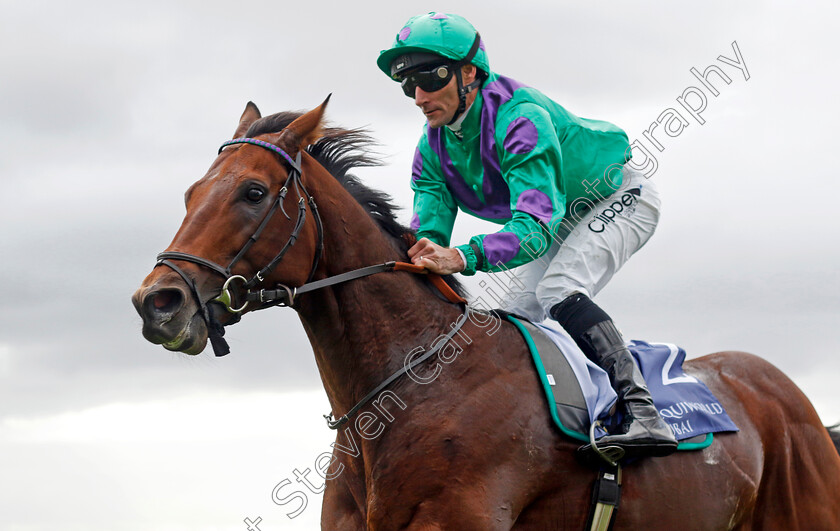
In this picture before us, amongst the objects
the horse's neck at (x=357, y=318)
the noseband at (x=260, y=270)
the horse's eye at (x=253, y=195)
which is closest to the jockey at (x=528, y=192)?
the horse's neck at (x=357, y=318)

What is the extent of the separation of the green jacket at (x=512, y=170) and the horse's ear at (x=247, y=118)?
1.16m

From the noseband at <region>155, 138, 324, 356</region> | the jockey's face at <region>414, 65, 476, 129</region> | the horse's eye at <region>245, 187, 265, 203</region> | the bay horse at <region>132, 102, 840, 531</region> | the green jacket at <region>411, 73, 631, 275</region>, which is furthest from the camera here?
the jockey's face at <region>414, 65, 476, 129</region>

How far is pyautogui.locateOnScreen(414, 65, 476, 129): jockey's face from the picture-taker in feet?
17.7

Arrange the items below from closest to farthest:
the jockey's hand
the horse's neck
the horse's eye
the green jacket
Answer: the horse's eye < the horse's neck < the jockey's hand < the green jacket

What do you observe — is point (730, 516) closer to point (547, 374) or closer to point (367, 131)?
point (547, 374)

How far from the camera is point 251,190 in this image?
4.44 meters

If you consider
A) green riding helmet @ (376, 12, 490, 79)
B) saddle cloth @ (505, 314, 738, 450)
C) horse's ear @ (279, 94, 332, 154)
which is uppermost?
green riding helmet @ (376, 12, 490, 79)

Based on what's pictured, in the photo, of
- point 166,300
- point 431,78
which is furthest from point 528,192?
point 166,300

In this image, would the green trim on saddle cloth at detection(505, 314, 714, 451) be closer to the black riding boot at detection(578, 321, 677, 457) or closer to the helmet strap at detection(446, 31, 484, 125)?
the black riding boot at detection(578, 321, 677, 457)

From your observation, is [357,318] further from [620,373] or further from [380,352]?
[620,373]

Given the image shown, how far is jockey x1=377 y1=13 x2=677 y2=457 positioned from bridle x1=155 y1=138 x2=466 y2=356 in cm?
58

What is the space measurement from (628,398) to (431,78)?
2.10m

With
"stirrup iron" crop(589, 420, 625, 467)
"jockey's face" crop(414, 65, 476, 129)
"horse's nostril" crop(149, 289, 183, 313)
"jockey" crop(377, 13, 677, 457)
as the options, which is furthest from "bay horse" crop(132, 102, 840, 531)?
"jockey's face" crop(414, 65, 476, 129)

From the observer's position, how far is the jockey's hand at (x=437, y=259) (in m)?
4.97
